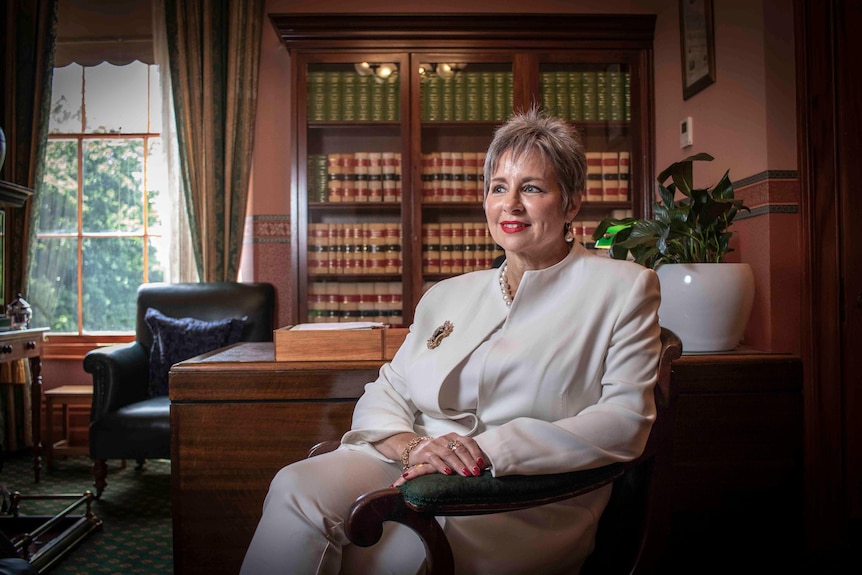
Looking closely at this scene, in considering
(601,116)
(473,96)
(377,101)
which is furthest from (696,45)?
(377,101)

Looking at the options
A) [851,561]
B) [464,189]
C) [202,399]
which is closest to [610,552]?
[202,399]

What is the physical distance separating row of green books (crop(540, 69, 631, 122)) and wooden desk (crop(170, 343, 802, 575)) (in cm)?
257

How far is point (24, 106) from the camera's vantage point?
166 inches

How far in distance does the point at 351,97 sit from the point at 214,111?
95cm

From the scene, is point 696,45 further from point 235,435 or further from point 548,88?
point 235,435

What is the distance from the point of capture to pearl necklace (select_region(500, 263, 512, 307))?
151cm

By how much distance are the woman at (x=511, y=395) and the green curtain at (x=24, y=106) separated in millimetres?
3588

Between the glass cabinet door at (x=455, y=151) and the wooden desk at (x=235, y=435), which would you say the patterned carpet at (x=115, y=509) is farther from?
the glass cabinet door at (x=455, y=151)

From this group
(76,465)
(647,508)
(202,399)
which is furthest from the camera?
(76,465)

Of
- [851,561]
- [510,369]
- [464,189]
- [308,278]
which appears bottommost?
[851,561]

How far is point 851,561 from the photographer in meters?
2.45

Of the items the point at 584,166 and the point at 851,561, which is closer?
the point at 584,166

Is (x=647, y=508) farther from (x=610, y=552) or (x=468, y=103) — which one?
(x=468, y=103)

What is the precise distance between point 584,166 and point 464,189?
2.63m
